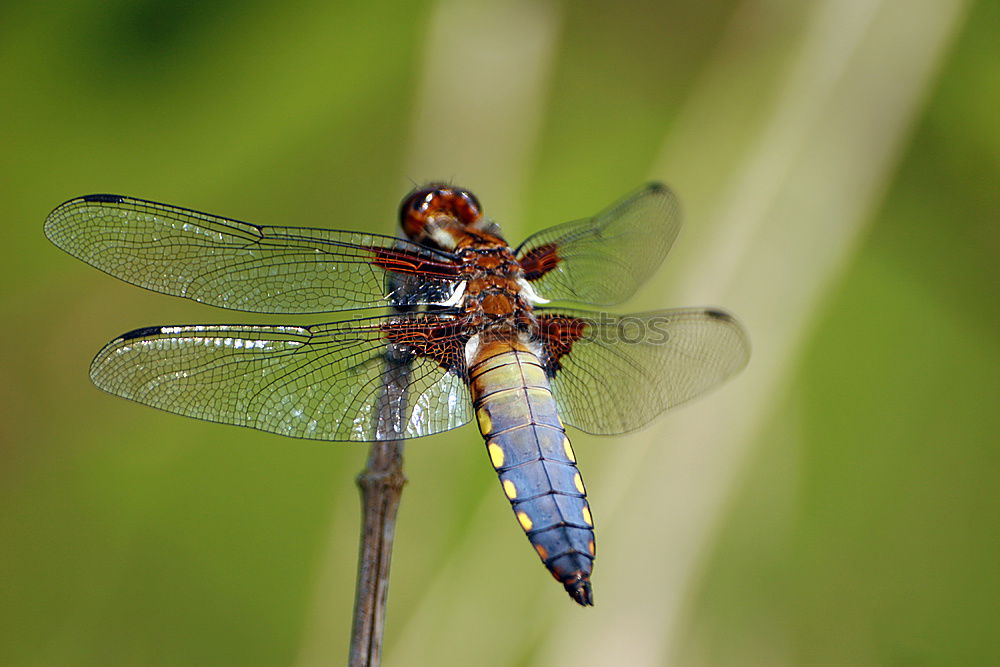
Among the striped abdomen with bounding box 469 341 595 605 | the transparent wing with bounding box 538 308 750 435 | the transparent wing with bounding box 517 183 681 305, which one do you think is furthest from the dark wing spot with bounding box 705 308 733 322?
the striped abdomen with bounding box 469 341 595 605

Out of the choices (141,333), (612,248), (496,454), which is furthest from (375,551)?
(612,248)

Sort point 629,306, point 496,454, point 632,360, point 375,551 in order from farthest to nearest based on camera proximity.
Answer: point 629,306, point 632,360, point 496,454, point 375,551

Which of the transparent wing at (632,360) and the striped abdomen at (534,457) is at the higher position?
the transparent wing at (632,360)

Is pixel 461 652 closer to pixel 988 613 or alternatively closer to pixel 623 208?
pixel 623 208

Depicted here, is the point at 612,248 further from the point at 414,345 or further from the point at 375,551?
the point at 375,551

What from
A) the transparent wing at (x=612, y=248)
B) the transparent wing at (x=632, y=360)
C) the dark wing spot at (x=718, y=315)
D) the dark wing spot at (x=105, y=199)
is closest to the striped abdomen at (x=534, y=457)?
the transparent wing at (x=632, y=360)

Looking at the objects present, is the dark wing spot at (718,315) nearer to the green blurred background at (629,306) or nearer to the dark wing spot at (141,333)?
the green blurred background at (629,306)
